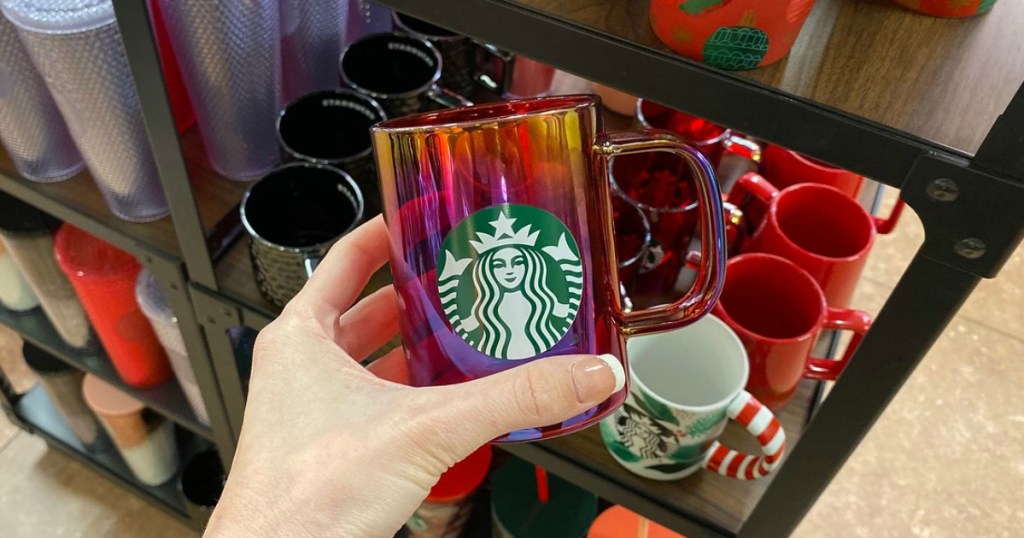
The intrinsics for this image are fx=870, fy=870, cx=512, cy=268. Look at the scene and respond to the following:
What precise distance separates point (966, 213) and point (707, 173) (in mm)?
133

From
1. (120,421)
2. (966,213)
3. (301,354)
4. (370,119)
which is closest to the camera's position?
(966,213)

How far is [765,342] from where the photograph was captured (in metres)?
0.71

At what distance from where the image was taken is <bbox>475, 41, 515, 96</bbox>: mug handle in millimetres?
882

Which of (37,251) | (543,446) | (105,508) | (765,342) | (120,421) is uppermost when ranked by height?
(765,342)

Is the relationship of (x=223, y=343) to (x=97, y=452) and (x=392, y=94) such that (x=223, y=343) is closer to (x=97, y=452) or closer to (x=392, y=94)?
(x=392, y=94)

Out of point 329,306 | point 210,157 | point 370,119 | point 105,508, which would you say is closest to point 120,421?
point 105,508

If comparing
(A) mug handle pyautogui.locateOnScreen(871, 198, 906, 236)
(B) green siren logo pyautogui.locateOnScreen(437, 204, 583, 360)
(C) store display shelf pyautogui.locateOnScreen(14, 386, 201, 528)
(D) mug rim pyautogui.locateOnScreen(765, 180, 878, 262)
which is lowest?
(C) store display shelf pyautogui.locateOnScreen(14, 386, 201, 528)

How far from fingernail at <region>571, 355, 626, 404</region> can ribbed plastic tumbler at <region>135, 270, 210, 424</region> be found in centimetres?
67

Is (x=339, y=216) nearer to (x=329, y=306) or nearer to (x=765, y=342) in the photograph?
(x=329, y=306)

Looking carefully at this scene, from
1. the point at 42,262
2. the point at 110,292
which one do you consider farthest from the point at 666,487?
the point at 42,262

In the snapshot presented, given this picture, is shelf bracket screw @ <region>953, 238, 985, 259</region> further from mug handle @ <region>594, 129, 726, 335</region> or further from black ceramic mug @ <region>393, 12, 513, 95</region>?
black ceramic mug @ <region>393, 12, 513, 95</region>

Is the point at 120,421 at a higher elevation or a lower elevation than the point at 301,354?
lower

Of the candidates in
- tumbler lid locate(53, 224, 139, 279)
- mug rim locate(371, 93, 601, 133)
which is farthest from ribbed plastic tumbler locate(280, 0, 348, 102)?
mug rim locate(371, 93, 601, 133)

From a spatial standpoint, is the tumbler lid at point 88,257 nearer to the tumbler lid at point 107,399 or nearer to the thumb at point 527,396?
the tumbler lid at point 107,399
